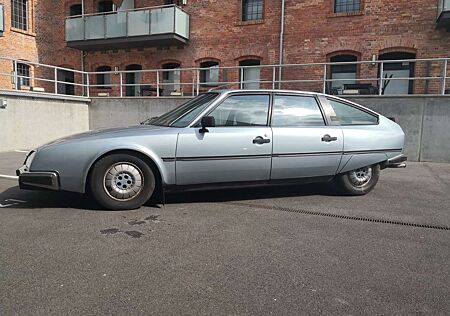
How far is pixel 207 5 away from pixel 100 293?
666 inches

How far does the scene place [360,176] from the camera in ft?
20.0

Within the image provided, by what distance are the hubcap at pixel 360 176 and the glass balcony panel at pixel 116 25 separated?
1491cm

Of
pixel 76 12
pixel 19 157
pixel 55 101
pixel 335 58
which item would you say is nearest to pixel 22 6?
pixel 76 12

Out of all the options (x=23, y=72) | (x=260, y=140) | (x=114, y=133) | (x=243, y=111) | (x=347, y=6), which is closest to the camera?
(x=114, y=133)

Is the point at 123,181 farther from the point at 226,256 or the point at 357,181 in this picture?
the point at 357,181

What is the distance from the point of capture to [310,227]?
4.45 metres

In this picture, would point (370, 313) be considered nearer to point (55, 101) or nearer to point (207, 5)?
point (55, 101)

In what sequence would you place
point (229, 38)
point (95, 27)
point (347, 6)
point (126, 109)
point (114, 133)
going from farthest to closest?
1. point (95, 27)
2. point (229, 38)
3. point (347, 6)
4. point (126, 109)
5. point (114, 133)

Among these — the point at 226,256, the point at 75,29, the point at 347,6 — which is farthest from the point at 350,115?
the point at 75,29

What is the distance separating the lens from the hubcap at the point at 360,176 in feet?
19.8

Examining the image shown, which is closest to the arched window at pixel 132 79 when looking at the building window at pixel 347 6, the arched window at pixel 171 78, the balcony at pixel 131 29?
the balcony at pixel 131 29

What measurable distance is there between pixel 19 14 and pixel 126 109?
11.0 metres

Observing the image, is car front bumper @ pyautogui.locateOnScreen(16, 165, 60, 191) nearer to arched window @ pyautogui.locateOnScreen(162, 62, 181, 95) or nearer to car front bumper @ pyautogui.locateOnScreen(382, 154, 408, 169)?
car front bumper @ pyautogui.locateOnScreen(382, 154, 408, 169)

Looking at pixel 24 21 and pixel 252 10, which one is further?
pixel 24 21
